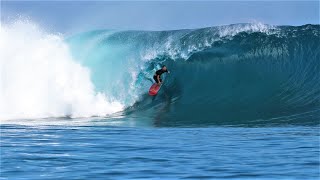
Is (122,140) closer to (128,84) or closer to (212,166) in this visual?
(212,166)

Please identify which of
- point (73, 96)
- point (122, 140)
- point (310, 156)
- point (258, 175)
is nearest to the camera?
point (258, 175)

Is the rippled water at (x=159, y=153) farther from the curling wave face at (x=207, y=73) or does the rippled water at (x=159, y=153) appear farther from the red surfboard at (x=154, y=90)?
the red surfboard at (x=154, y=90)

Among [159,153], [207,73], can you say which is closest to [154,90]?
[207,73]

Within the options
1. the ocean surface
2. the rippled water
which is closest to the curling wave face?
the ocean surface

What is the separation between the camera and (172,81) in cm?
1828

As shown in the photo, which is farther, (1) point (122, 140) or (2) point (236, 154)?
(1) point (122, 140)

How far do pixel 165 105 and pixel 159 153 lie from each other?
7.65 m

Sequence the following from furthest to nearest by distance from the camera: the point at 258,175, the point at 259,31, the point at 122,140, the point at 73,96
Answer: the point at 259,31 → the point at 73,96 → the point at 122,140 → the point at 258,175

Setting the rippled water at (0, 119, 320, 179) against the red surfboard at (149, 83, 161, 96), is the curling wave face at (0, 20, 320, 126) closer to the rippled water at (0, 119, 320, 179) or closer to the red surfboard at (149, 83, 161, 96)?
the red surfboard at (149, 83, 161, 96)

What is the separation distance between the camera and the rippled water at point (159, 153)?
7.69 metres

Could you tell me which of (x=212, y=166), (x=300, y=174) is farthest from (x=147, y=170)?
(x=300, y=174)

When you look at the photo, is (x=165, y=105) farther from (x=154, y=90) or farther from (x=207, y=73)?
(x=207, y=73)

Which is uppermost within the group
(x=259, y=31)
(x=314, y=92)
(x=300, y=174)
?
(x=259, y=31)

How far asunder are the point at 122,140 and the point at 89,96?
7.19 metres
